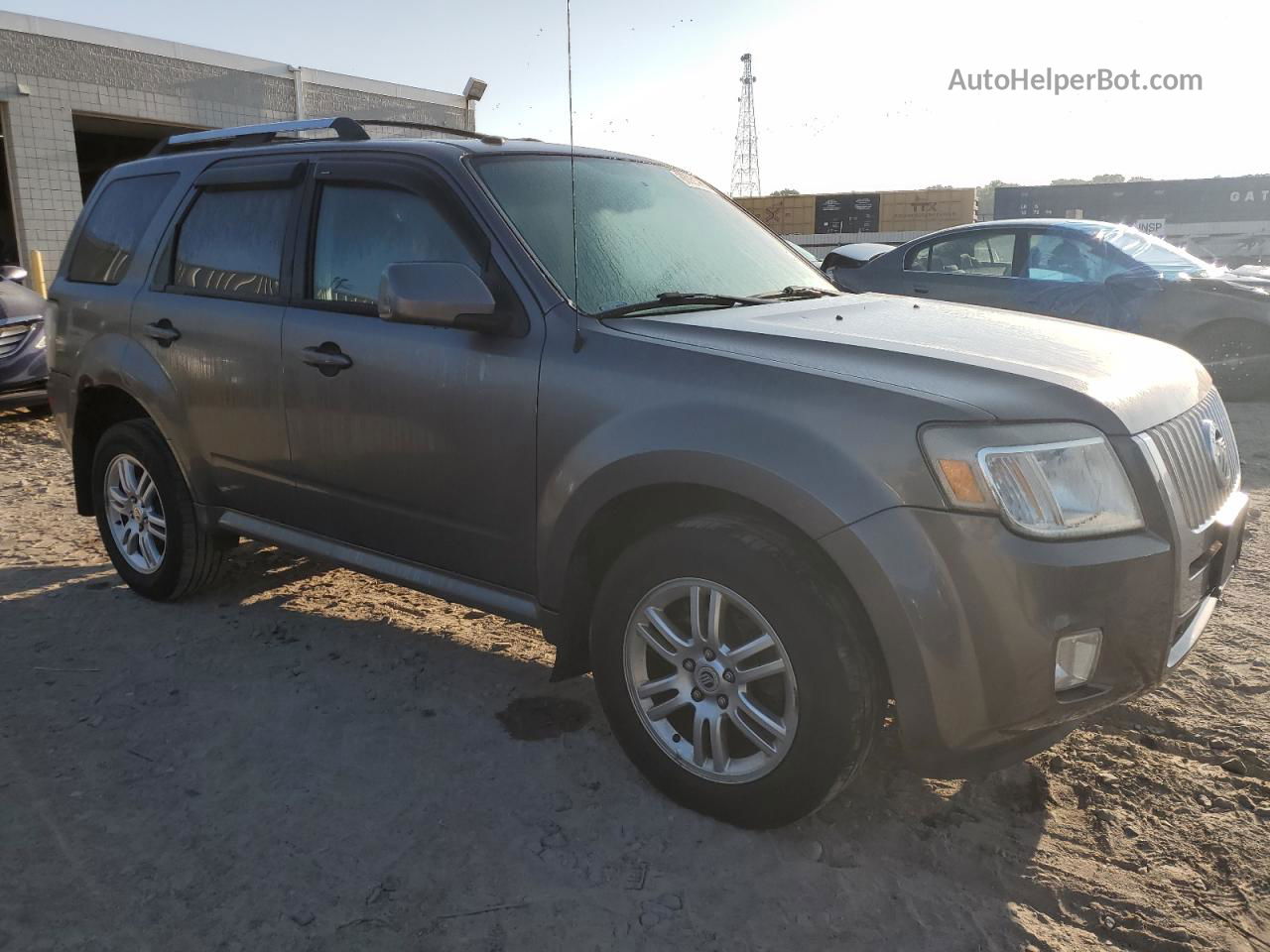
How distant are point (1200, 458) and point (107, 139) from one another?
1037 inches

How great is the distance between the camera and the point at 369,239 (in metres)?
3.41

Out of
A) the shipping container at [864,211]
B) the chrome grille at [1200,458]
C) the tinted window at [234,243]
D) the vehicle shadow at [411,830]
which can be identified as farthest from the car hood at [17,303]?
the shipping container at [864,211]

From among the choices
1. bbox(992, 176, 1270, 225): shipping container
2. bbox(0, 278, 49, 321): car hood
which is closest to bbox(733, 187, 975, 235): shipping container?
bbox(992, 176, 1270, 225): shipping container

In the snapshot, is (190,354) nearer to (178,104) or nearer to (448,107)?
(178,104)

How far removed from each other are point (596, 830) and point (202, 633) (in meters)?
2.21

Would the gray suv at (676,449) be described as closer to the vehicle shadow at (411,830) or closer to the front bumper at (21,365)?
the vehicle shadow at (411,830)

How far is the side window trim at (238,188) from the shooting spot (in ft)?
11.9

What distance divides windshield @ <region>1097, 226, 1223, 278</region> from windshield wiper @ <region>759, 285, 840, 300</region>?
5554mm

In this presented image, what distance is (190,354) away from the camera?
3908 millimetres

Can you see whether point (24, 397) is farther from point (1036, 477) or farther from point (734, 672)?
point (1036, 477)

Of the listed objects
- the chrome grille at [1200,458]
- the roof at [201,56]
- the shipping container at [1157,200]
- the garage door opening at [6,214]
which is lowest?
the chrome grille at [1200,458]

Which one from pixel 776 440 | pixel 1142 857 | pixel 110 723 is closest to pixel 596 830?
pixel 776 440

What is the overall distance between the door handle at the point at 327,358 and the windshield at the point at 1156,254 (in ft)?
22.7

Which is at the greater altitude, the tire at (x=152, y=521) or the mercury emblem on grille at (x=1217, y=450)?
the mercury emblem on grille at (x=1217, y=450)
